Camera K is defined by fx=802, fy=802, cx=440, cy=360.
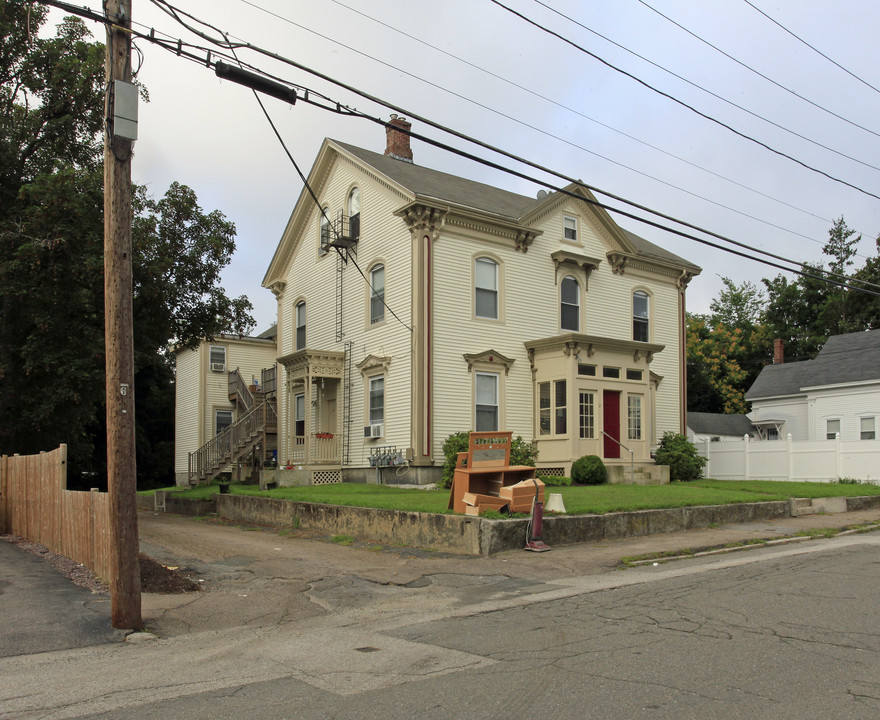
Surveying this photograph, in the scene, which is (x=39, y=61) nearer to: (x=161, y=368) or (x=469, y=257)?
(x=469, y=257)

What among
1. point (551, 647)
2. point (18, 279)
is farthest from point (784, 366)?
point (551, 647)

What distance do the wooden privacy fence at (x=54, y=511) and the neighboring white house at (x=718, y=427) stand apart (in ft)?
99.6

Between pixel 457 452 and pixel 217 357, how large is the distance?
19.6 metres

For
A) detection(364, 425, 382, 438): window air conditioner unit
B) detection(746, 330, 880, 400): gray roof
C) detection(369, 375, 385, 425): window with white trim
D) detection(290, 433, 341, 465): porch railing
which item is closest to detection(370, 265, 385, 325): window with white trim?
detection(369, 375, 385, 425): window with white trim

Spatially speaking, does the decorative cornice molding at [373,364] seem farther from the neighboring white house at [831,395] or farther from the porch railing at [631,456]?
the neighboring white house at [831,395]

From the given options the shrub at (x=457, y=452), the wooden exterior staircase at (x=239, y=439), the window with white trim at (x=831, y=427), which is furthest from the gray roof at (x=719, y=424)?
the wooden exterior staircase at (x=239, y=439)

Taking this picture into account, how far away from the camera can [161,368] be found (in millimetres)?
50500

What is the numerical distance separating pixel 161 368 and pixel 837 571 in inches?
1816

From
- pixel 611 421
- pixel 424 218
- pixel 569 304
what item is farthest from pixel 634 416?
pixel 424 218

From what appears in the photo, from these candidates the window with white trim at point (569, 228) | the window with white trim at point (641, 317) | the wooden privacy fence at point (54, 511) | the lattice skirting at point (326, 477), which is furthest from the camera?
the window with white trim at point (641, 317)

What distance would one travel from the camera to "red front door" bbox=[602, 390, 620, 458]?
23.6 meters

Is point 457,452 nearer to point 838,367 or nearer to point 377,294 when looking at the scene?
point 377,294

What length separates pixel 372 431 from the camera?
2309cm

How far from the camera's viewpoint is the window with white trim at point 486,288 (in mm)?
23203
